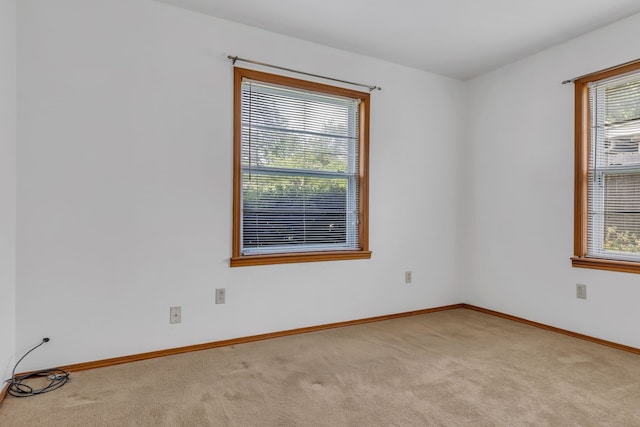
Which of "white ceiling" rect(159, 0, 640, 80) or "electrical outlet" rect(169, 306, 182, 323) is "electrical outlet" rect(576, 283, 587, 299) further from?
"electrical outlet" rect(169, 306, 182, 323)

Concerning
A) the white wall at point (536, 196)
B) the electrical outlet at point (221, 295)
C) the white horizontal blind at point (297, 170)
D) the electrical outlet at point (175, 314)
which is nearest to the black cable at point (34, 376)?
the electrical outlet at point (175, 314)

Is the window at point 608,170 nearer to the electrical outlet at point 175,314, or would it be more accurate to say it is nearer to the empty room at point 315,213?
the empty room at point 315,213

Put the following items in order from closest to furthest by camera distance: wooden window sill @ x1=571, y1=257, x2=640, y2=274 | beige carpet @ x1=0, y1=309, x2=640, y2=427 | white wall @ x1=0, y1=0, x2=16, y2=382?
beige carpet @ x1=0, y1=309, x2=640, y2=427 → white wall @ x1=0, y1=0, x2=16, y2=382 → wooden window sill @ x1=571, y1=257, x2=640, y2=274


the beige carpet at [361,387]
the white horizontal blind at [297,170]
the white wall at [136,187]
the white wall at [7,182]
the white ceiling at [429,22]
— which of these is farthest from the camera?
the white horizontal blind at [297,170]

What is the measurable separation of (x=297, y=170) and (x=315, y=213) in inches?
16.5

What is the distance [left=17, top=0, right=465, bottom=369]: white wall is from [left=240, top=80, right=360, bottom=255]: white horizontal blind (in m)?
0.20

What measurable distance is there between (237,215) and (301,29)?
158 cm

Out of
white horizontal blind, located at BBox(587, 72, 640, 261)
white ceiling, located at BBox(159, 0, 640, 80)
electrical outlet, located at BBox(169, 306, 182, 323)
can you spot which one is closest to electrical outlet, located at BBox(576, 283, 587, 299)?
white horizontal blind, located at BBox(587, 72, 640, 261)

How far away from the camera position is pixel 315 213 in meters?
3.36

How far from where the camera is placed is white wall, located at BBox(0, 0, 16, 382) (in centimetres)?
203

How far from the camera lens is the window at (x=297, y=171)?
3.02 meters

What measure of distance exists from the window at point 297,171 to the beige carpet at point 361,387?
2.63 feet

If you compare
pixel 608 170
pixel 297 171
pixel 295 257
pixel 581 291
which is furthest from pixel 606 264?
pixel 297 171

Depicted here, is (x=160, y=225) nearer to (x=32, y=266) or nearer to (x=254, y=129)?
(x=32, y=266)
